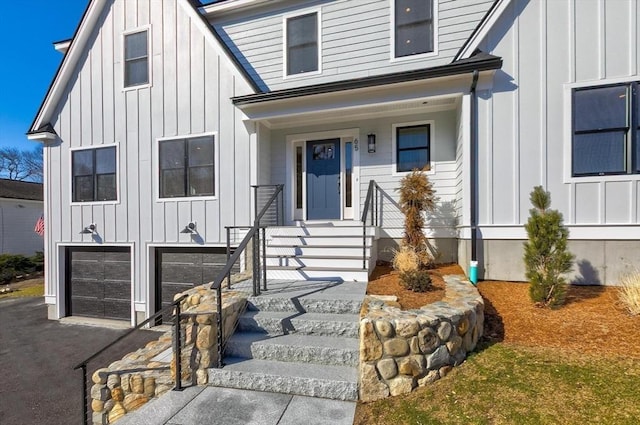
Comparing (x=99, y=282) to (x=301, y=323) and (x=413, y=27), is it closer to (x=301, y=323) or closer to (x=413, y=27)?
A: (x=301, y=323)

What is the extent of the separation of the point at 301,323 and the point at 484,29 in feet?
19.9

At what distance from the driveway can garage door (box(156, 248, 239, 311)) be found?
1119 millimetres

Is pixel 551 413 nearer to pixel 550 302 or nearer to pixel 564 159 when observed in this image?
pixel 550 302

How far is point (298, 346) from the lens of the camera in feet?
12.1

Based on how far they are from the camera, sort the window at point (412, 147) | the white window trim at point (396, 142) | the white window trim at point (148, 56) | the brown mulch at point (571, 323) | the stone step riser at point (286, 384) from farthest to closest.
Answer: the white window trim at point (148, 56)
the window at point (412, 147)
the white window trim at point (396, 142)
the brown mulch at point (571, 323)
the stone step riser at point (286, 384)

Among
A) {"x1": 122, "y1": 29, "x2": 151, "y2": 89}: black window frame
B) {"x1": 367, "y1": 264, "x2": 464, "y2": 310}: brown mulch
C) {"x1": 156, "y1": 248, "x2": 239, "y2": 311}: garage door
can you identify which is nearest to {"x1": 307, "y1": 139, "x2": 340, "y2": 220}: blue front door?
{"x1": 367, "y1": 264, "x2": 464, "y2": 310}: brown mulch

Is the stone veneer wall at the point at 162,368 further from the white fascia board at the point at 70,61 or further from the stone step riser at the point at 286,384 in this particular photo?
the white fascia board at the point at 70,61

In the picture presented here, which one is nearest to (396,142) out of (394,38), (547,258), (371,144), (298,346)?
(371,144)

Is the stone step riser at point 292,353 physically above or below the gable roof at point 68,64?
below

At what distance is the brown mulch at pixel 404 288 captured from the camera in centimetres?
413

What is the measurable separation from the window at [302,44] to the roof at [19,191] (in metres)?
18.4

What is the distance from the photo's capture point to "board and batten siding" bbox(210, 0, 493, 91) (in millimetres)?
6730

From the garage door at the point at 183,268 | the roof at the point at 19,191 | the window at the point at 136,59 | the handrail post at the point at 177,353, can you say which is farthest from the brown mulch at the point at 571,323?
the roof at the point at 19,191

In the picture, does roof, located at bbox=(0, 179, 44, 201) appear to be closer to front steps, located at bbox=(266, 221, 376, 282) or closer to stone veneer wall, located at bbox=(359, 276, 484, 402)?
front steps, located at bbox=(266, 221, 376, 282)
